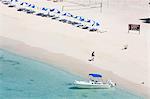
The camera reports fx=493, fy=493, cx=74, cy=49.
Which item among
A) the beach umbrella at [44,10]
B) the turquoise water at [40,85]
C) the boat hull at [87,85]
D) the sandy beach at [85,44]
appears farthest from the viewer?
the beach umbrella at [44,10]

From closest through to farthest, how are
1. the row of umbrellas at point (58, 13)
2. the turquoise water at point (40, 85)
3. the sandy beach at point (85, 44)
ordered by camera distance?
the turquoise water at point (40, 85), the sandy beach at point (85, 44), the row of umbrellas at point (58, 13)

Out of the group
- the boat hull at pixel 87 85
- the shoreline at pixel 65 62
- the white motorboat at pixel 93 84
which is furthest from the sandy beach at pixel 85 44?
the boat hull at pixel 87 85

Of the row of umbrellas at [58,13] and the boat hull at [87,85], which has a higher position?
the row of umbrellas at [58,13]

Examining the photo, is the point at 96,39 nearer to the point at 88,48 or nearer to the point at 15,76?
the point at 88,48

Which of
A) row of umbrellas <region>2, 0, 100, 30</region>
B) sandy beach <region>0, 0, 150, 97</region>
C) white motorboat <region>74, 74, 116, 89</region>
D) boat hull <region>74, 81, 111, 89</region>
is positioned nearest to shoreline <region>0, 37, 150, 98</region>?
sandy beach <region>0, 0, 150, 97</region>

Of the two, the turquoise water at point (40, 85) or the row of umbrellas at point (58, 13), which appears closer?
the turquoise water at point (40, 85)

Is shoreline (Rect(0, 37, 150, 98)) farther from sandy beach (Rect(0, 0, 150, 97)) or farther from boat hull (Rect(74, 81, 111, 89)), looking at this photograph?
boat hull (Rect(74, 81, 111, 89))

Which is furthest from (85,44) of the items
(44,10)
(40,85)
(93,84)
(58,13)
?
(44,10)

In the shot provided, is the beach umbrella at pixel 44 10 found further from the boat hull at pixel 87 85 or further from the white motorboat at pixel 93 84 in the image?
the boat hull at pixel 87 85
